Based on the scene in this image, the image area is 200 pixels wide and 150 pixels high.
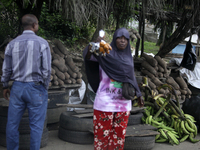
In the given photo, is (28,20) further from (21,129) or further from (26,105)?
(21,129)

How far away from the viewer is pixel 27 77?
262 cm

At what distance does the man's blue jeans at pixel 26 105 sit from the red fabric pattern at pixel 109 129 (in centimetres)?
66

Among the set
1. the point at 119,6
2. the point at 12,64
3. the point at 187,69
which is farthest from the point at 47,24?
the point at 12,64

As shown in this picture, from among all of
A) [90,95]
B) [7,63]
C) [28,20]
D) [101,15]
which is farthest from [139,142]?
[101,15]

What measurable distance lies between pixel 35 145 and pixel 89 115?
150cm

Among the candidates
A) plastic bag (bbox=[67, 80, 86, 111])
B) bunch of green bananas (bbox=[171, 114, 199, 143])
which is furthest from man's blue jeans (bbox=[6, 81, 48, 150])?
bunch of green bananas (bbox=[171, 114, 199, 143])

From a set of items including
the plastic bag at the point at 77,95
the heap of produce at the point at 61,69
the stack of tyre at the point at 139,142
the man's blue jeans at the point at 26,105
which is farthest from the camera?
the plastic bag at the point at 77,95

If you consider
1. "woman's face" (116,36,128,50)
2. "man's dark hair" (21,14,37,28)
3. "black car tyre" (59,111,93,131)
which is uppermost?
"man's dark hair" (21,14,37,28)

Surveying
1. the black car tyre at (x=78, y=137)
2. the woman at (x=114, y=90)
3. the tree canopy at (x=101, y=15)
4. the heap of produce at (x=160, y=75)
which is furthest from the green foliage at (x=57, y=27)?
the woman at (x=114, y=90)

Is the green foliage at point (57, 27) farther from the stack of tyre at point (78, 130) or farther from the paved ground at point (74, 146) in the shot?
the stack of tyre at point (78, 130)

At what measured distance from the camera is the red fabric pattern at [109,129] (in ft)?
8.90

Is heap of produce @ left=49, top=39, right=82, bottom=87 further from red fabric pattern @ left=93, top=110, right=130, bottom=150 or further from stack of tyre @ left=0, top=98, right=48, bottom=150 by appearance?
red fabric pattern @ left=93, top=110, right=130, bottom=150

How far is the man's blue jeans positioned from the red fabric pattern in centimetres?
66

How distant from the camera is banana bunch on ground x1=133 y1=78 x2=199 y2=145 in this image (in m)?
4.27
